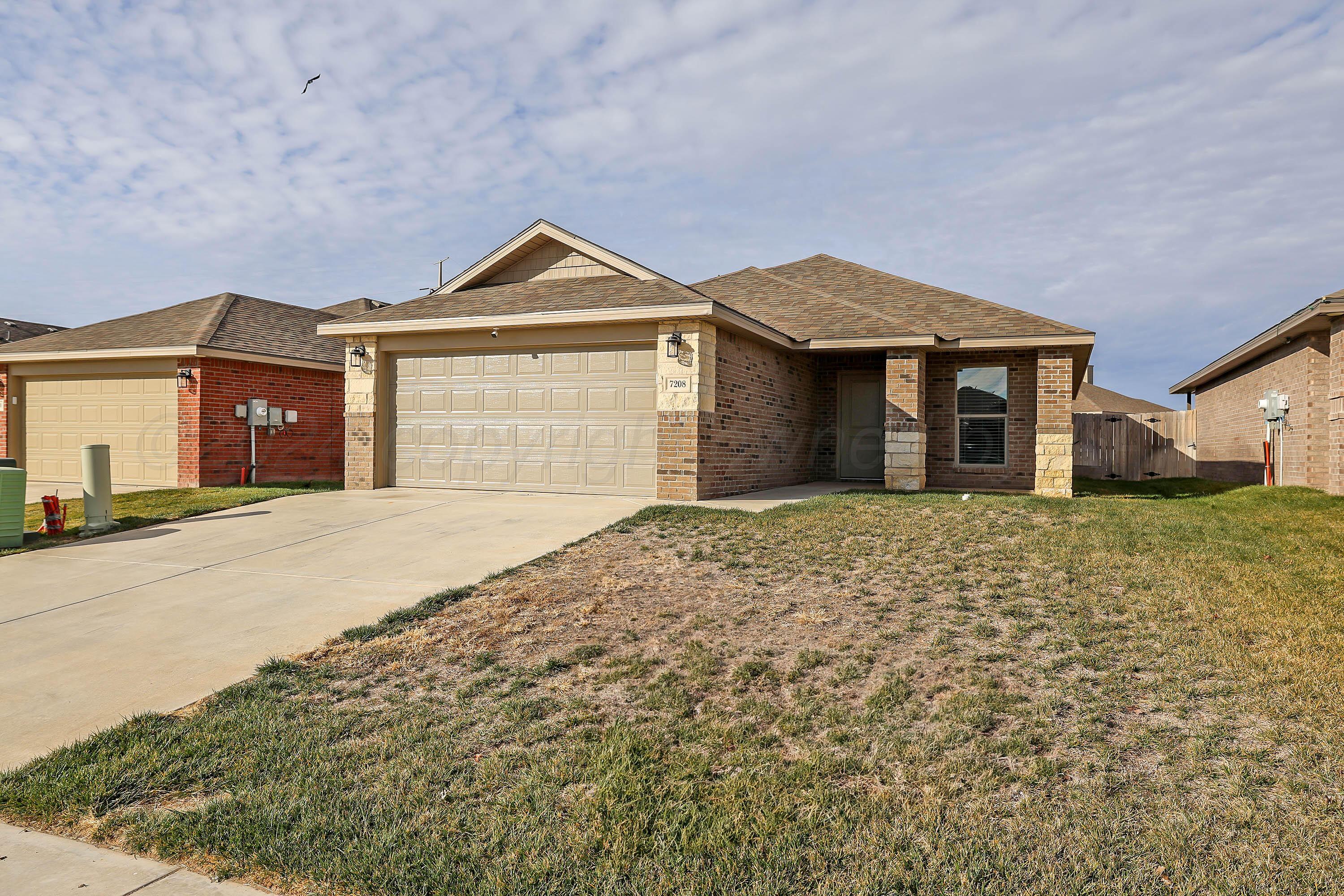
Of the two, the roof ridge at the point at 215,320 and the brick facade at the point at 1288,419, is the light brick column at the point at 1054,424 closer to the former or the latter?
the brick facade at the point at 1288,419

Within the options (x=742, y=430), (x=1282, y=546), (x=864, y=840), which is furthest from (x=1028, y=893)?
(x=742, y=430)

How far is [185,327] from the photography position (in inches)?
645

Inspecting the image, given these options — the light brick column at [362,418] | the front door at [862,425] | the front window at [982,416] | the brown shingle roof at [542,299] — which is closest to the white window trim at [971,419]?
the front window at [982,416]

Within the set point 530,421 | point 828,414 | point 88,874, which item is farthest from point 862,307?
point 88,874

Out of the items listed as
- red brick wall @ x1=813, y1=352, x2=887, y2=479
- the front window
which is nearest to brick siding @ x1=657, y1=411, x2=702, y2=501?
red brick wall @ x1=813, y1=352, x2=887, y2=479

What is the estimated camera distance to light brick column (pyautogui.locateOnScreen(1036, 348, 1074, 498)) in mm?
13609

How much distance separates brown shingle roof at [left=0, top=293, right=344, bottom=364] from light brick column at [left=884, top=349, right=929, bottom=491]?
472 inches

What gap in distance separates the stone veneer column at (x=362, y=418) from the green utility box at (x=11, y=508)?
4.65 meters

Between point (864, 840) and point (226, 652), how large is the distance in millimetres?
4447

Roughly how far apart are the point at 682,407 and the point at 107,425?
12.8 m

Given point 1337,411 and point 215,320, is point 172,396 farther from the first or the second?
point 1337,411

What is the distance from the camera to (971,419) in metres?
15.4

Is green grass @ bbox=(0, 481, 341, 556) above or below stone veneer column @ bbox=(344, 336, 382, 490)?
below

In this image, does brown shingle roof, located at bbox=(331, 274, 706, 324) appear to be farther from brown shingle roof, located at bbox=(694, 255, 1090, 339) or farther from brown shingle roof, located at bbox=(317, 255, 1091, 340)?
brown shingle roof, located at bbox=(694, 255, 1090, 339)
